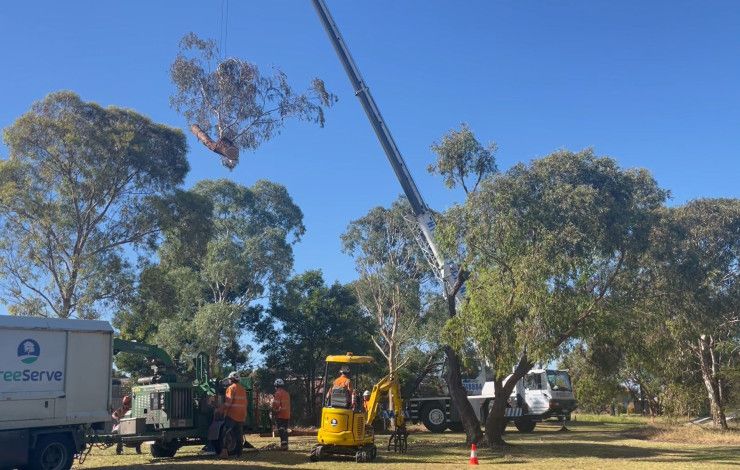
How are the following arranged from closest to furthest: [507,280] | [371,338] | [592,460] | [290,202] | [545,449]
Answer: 1. [592,460]
2. [507,280]
3. [545,449]
4. [371,338]
5. [290,202]

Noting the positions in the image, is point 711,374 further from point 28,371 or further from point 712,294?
point 28,371

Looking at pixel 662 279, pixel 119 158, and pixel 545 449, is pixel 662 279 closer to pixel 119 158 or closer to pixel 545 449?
pixel 545 449

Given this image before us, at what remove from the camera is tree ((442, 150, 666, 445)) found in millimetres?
17328

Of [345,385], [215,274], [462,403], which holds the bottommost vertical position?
[462,403]

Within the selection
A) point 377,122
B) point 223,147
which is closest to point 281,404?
point 223,147

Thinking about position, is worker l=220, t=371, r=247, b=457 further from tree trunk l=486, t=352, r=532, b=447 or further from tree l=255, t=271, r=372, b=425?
tree l=255, t=271, r=372, b=425

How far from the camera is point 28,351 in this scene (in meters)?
12.8

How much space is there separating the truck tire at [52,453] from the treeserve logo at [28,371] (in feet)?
3.71

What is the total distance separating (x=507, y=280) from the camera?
59.1ft

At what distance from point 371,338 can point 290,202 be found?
10.2 m

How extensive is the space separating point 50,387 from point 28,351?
85cm

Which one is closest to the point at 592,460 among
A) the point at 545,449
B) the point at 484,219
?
the point at 545,449

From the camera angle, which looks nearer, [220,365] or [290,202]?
[220,365]

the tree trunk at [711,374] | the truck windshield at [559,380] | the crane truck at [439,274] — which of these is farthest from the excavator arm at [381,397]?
the tree trunk at [711,374]
